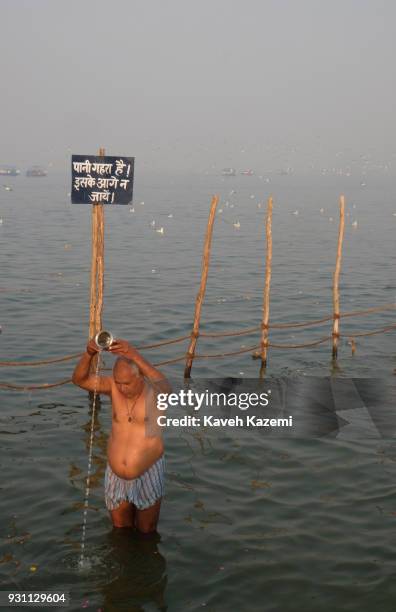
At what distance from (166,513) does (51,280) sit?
1851 cm

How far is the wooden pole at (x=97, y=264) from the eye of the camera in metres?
12.2

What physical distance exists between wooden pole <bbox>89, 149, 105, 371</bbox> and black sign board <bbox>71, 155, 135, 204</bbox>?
18 centimetres

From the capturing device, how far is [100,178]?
12.2 meters

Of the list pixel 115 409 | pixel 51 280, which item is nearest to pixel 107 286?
pixel 51 280

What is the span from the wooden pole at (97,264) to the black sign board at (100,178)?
0.18 meters

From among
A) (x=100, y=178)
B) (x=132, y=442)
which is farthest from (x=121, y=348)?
(x=100, y=178)

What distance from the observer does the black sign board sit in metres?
12.1

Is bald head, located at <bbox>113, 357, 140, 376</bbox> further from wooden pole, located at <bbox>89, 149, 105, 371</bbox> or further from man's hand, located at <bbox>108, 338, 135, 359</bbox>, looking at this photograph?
wooden pole, located at <bbox>89, 149, 105, 371</bbox>

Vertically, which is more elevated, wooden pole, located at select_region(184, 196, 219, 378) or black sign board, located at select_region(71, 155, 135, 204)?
black sign board, located at select_region(71, 155, 135, 204)

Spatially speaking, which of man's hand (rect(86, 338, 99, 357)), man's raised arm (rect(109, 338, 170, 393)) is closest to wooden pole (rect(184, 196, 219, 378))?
man's raised arm (rect(109, 338, 170, 393))

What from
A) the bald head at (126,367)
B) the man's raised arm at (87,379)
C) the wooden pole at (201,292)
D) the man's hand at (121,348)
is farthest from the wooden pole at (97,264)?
the man's hand at (121,348)

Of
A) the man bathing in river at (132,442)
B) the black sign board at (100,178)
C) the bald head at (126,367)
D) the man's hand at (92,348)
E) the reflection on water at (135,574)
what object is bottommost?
the reflection on water at (135,574)

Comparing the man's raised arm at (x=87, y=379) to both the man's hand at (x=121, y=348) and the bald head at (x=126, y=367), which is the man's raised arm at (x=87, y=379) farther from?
the man's hand at (x=121, y=348)

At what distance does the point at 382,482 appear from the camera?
9836 mm
